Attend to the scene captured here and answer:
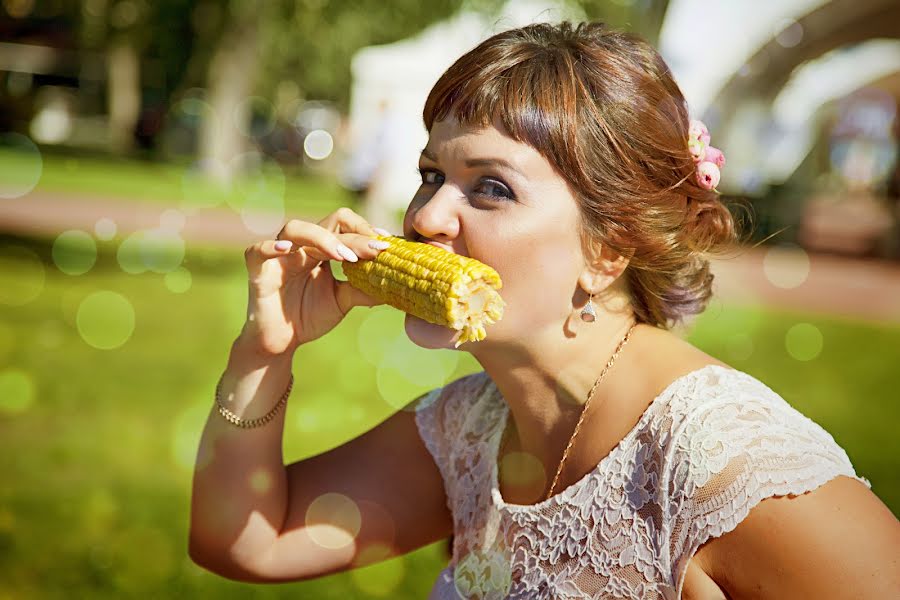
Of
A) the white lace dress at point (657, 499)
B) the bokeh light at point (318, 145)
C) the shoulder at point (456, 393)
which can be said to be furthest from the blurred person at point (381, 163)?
the bokeh light at point (318, 145)

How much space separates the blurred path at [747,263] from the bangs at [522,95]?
→ 32.6ft

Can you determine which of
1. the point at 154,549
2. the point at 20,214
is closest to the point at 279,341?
the point at 154,549

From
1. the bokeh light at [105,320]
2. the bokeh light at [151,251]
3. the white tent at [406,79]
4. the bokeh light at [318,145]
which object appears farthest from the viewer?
the bokeh light at [318,145]

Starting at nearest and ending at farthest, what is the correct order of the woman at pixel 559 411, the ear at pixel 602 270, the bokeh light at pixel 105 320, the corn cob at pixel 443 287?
1. the woman at pixel 559 411
2. the corn cob at pixel 443 287
3. the ear at pixel 602 270
4. the bokeh light at pixel 105 320

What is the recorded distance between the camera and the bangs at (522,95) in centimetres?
211

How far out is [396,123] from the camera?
16.7 metres

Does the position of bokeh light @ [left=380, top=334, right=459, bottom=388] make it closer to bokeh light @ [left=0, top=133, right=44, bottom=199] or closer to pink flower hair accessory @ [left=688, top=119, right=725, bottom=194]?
pink flower hair accessory @ [left=688, top=119, right=725, bottom=194]

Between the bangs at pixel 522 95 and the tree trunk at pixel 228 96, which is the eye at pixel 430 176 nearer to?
the bangs at pixel 522 95

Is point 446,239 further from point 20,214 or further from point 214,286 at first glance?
point 20,214

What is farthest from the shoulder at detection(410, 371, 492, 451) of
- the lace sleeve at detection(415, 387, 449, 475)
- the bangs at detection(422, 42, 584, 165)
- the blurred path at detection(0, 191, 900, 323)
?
the blurred path at detection(0, 191, 900, 323)

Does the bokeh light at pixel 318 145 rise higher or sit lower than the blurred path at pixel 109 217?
lower

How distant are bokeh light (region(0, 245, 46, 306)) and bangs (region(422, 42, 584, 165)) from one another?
8.09 m

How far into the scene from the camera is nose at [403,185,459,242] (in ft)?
7.04

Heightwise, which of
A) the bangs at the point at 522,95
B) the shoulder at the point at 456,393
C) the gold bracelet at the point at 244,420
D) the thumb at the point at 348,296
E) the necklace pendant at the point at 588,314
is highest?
the bangs at the point at 522,95
